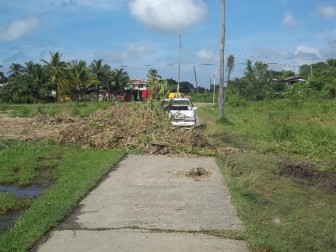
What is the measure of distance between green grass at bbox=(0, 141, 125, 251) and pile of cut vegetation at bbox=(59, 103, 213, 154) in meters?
0.84

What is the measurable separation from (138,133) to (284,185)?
24.4 feet

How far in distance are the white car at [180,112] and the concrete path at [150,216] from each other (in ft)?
25.9

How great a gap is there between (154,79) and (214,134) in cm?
371

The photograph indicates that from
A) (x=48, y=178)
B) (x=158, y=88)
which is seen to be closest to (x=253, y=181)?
(x=48, y=178)

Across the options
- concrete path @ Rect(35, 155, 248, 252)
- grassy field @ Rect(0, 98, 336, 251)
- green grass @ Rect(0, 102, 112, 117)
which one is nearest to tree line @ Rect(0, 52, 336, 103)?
green grass @ Rect(0, 102, 112, 117)

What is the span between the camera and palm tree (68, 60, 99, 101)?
68438mm

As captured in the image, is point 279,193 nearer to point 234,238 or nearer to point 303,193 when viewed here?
point 303,193

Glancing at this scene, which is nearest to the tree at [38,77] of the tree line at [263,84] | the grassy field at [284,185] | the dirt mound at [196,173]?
the tree line at [263,84]

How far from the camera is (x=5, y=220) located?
7090mm

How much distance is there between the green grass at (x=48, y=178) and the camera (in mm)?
6211

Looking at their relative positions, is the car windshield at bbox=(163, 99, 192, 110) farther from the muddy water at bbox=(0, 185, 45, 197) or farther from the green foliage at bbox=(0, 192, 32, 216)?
the green foliage at bbox=(0, 192, 32, 216)

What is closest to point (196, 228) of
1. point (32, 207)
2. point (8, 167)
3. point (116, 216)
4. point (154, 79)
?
point (116, 216)

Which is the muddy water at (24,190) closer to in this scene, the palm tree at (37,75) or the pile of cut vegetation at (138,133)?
the pile of cut vegetation at (138,133)

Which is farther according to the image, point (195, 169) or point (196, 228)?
Answer: point (195, 169)
